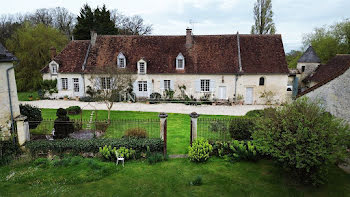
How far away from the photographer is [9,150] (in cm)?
1078

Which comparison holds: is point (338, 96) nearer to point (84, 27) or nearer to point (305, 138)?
point (305, 138)

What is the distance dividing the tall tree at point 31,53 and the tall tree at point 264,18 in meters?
30.0

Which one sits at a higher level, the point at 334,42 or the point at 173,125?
the point at 334,42

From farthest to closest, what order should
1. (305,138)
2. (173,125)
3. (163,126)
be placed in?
(173,125) < (163,126) < (305,138)

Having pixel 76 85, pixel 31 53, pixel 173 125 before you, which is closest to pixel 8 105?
pixel 173 125

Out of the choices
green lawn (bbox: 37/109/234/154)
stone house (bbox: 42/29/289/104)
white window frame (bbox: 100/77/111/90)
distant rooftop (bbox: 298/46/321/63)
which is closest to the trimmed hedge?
green lawn (bbox: 37/109/234/154)

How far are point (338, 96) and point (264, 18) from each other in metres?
27.8

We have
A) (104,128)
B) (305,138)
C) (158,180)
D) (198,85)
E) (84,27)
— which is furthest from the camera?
(84,27)

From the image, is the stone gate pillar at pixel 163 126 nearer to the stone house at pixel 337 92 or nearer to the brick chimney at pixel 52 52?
the stone house at pixel 337 92

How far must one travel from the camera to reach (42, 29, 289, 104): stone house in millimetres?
24656

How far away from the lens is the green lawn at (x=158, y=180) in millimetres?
8172

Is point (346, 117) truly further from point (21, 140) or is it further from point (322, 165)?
point (21, 140)

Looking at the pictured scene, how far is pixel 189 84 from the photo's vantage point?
25.4 meters

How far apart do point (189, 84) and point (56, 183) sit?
18316mm
